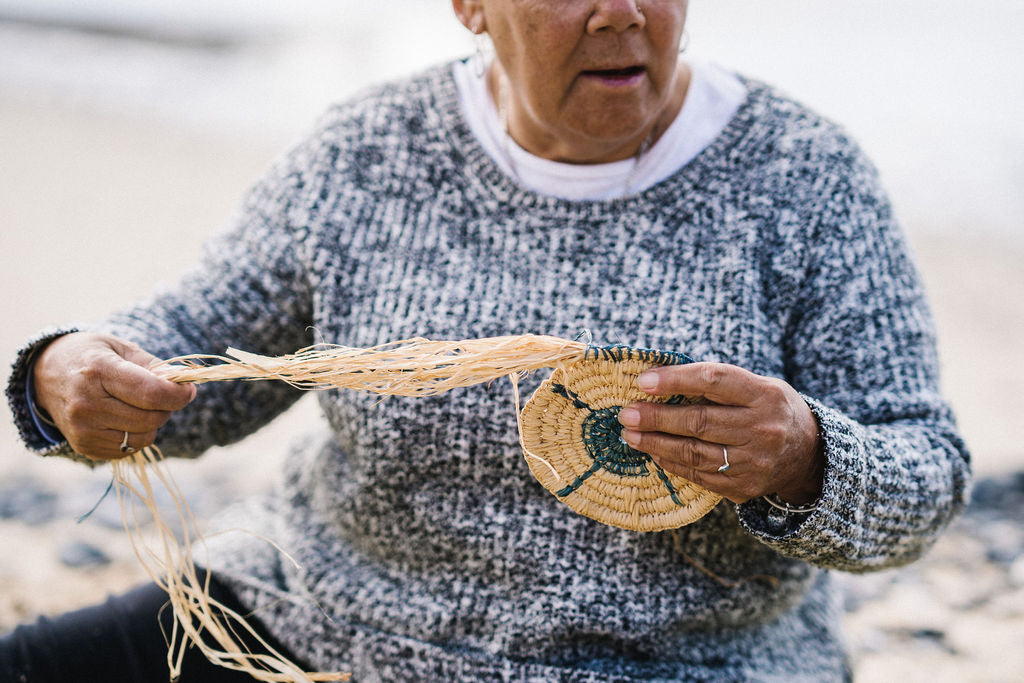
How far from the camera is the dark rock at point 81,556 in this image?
312 centimetres

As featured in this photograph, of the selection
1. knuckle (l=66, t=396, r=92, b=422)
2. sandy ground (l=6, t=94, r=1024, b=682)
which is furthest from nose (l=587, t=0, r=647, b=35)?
sandy ground (l=6, t=94, r=1024, b=682)

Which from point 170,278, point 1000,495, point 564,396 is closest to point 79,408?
point 564,396

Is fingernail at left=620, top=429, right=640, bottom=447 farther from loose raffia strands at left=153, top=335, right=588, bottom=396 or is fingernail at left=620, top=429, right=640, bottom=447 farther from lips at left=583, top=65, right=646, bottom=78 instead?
lips at left=583, top=65, right=646, bottom=78

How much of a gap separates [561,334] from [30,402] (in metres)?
0.95

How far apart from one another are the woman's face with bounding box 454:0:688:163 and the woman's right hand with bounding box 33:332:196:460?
2.62 feet

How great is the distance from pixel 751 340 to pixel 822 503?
0.32 meters

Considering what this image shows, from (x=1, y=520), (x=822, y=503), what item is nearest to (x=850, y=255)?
(x=822, y=503)

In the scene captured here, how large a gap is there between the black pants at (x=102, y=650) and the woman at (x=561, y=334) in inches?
1.2

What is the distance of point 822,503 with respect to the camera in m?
1.30

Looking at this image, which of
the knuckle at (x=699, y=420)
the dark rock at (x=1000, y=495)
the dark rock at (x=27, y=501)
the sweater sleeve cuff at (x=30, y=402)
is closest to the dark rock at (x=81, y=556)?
the dark rock at (x=27, y=501)

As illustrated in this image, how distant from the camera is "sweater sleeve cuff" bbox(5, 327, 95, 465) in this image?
1541mm

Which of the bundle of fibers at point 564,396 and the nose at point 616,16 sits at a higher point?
the nose at point 616,16

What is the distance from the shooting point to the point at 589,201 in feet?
5.36

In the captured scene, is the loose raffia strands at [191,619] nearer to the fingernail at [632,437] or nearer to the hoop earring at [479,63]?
the fingernail at [632,437]
